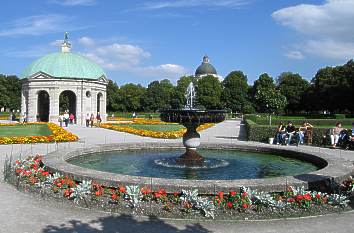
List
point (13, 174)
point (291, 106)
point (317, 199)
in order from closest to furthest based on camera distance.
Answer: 1. point (317, 199)
2. point (13, 174)
3. point (291, 106)

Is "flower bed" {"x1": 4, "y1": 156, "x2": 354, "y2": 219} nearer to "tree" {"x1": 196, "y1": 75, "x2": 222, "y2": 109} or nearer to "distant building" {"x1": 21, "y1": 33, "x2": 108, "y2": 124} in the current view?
"distant building" {"x1": 21, "y1": 33, "x2": 108, "y2": 124}

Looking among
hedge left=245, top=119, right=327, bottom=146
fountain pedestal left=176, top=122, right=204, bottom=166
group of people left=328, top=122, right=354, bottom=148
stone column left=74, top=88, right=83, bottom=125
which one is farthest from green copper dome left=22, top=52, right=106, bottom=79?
fountain pedestal left=176, top=122, right=204, bottom=166

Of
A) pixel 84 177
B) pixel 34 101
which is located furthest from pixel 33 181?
pixel 34 101

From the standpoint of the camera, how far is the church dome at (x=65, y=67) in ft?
154

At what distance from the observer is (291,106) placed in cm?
8881

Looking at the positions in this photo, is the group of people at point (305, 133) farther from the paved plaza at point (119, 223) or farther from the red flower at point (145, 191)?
the red flower at point (145, 191)

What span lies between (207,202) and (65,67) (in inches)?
1718

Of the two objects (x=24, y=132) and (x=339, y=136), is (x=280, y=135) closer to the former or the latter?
(x=339, y=136)

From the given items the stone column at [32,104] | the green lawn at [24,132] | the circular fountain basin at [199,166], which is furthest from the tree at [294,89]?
the circular fountain basin at [199,166]

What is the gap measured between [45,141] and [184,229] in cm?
1541

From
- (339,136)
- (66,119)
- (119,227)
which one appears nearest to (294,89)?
(66,119)

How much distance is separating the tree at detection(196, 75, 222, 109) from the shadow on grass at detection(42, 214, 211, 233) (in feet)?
258

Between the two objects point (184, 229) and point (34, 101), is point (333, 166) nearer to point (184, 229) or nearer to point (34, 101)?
point (184, 229)

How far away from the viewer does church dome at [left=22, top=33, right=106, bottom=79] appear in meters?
47.0
